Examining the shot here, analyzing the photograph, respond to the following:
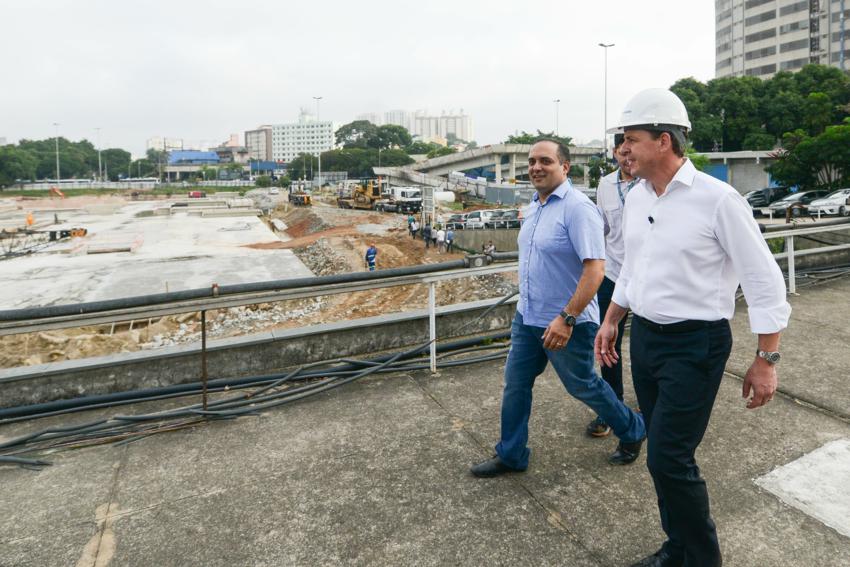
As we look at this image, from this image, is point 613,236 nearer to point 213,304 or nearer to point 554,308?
point 554,308

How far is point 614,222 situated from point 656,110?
5.00ft

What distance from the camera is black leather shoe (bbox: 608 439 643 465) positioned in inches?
122

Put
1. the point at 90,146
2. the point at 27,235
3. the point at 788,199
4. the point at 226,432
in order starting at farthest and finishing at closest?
1. the point at 90,146
2. the point at 27,235
3. the point at 788,199
4. the point at 226,432

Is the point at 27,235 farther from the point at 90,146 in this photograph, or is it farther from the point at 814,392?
the point at 90,146

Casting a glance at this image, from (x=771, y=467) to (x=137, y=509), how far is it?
3.16m

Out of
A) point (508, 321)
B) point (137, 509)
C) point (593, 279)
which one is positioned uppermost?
point (593, 279)

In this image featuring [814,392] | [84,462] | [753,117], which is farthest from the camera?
[753,117]

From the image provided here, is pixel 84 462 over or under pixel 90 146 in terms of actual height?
under

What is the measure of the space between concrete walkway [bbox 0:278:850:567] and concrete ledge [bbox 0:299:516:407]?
0.97 feet

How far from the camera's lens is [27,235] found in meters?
40.2

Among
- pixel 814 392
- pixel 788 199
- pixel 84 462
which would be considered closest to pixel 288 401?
pixel 84 462

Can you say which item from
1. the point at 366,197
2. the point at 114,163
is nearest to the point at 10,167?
the point at 114,163

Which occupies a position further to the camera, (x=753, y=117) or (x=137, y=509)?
(x=753, y=117)

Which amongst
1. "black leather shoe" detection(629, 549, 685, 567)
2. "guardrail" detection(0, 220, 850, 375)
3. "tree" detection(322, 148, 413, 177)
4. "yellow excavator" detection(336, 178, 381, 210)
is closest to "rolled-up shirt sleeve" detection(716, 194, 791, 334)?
"black leather shoe" detection(629, 549, 685, 567)
